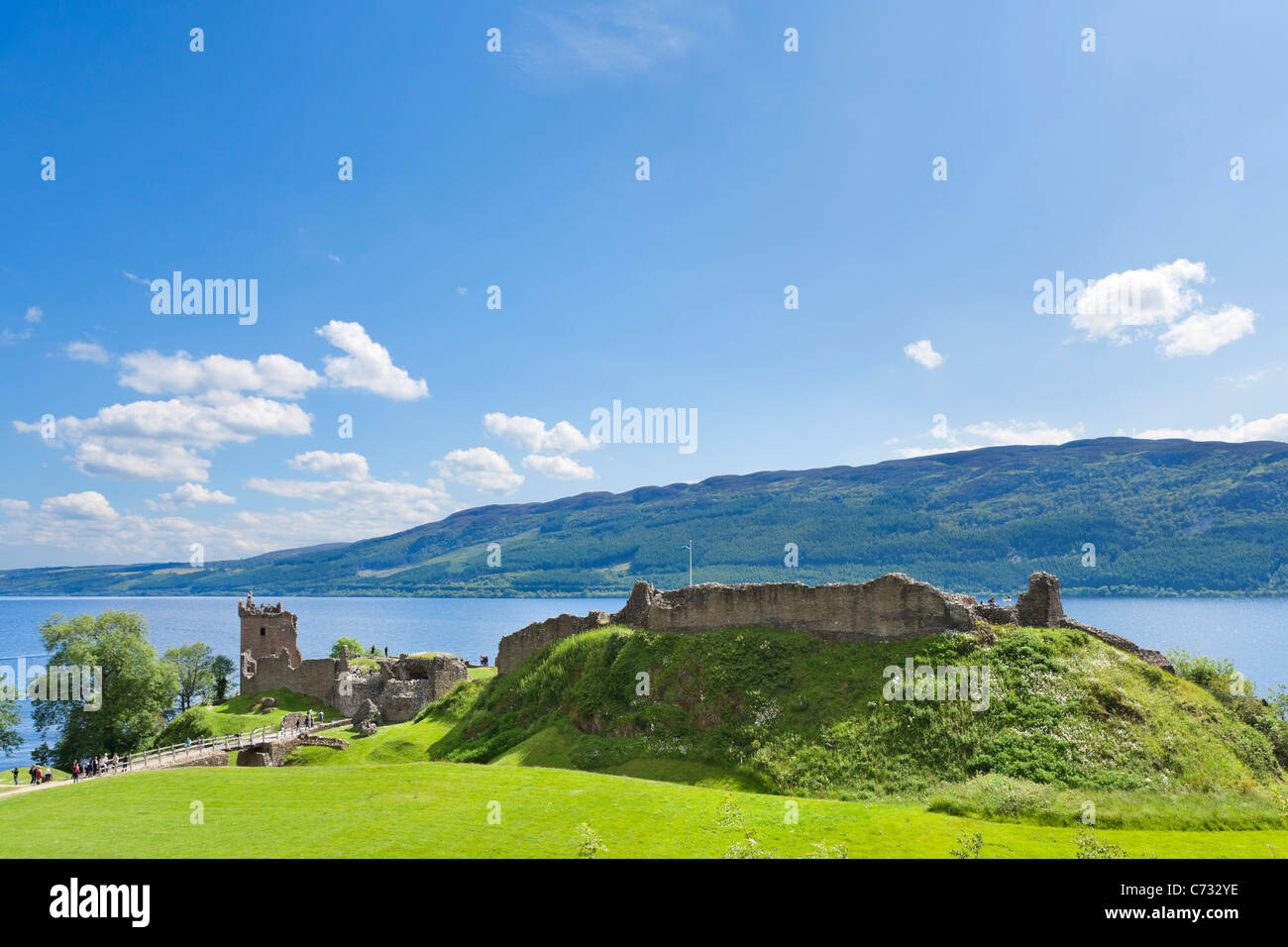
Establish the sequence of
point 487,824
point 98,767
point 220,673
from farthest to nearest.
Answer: point 220,673
point 98,767
point 487,824

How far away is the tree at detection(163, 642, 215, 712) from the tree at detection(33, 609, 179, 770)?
81.0 ft

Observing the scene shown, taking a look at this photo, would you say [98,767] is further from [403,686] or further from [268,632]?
[268,632]

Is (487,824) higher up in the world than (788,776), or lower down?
higher up

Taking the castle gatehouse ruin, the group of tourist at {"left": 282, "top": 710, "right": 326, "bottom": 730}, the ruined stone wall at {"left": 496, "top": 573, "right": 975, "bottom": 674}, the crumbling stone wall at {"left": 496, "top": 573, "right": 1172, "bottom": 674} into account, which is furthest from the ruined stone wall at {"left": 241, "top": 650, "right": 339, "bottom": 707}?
the crumbling stone wall at {"left": 496, "top": 573, "right": 1172, "bottom": 674}

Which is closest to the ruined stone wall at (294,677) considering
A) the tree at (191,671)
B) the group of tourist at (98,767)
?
the tree at (191,671)

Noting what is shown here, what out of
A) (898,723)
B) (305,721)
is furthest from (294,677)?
(898,723)

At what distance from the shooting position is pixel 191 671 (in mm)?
87562

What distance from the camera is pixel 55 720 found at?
60.6 m

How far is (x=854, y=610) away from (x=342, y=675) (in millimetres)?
52989

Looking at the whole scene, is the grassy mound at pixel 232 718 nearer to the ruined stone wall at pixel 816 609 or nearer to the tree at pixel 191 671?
the tree at pixel 191 671

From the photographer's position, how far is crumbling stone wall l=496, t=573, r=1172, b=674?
2928 cm

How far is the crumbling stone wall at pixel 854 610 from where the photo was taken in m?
29.3
